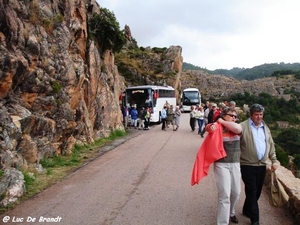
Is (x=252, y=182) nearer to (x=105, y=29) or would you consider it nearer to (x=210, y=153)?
(x=210, y=153)

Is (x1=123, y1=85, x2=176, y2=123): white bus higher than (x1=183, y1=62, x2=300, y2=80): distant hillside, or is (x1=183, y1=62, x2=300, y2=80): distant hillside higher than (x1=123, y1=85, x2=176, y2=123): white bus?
(x1=183, y1=62, x2=300, y2=80): distant hillside

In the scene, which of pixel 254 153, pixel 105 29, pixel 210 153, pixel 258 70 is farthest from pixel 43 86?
pixel 258 70

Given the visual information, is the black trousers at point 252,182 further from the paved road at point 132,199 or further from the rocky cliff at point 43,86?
the rocky cliff at point 43,86

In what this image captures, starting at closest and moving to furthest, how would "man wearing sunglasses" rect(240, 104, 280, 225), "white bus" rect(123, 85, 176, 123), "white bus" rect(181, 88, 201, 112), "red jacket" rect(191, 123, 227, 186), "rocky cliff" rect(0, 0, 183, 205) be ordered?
1. "red jacket" rect(191, 123, 227, 186)
2. "man wearing sunglasses" rect(240, 104, 280, 225)
3. "rocky cliff" rect(0, 0, 183, 205)
4. "white bus" rect(123, 85, 176, 123)
5. "white bus" rect(181, 88, 201, 112)

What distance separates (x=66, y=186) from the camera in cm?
712

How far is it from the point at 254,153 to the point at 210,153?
0.77 m

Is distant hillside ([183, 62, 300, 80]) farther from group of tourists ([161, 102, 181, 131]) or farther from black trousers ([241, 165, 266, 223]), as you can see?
black trousers ([241, 165, 266, 223])

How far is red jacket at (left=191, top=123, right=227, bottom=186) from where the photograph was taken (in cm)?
444

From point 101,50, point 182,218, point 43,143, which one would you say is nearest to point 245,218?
point 182,218

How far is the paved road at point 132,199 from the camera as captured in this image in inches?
203

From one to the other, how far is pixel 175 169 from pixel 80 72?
592 centimetres

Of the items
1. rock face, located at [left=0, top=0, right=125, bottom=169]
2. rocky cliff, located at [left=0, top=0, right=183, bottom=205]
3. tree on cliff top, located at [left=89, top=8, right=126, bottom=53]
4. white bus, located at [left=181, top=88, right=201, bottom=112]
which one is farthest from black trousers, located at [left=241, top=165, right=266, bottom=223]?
white bus, located at [left=181, top=88, right=201, bottom=112]

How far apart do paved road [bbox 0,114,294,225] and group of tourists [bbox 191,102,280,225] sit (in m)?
0.63

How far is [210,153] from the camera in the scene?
4488 mm
